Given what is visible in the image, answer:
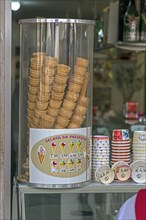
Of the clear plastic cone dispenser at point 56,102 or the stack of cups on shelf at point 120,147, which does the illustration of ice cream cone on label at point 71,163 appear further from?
the stack of cups on shelf at point 120,147

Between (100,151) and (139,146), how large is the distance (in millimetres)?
157

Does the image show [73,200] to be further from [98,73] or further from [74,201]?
[98,73]

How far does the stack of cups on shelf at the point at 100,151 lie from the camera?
1.98 metres

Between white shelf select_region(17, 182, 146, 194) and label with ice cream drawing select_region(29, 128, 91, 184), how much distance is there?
0.12 feet

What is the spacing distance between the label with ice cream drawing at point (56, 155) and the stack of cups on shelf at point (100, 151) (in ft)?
0.39

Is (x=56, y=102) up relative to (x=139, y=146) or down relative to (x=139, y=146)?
up

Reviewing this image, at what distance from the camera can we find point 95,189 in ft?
6.29

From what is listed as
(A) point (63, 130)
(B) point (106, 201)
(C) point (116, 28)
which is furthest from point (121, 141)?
(C) point (116, 28)

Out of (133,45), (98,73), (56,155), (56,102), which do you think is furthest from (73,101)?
(98,73)

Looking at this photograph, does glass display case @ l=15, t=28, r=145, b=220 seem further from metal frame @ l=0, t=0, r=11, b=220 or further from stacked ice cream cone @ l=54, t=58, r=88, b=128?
stacked ice cream cone @ l=54, t=58, r=88, b=128

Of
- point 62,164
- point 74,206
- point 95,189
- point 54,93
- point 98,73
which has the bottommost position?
point 74,206

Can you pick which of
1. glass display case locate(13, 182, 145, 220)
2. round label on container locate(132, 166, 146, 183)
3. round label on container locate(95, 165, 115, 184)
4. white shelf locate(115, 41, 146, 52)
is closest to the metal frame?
glass display case locate(13, 182, 145, 220)

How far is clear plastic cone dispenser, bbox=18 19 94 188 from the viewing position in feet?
6.01

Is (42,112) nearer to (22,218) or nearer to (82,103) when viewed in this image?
(82,103)
